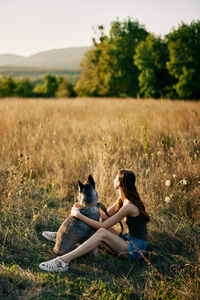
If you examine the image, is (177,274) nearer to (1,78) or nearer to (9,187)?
(9,187)

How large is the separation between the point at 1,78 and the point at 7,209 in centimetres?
4934

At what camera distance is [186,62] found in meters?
24.8

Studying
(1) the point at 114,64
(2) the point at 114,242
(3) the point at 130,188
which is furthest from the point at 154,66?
(2) the point at 114,242

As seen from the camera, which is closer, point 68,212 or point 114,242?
point 114,242

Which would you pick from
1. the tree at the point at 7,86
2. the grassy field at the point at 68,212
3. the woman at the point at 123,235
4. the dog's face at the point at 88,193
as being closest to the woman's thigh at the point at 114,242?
the woman at the point at 123,235

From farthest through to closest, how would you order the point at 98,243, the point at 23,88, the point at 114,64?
the point at 23,88 → the point at 114,64 → the point at 98,243

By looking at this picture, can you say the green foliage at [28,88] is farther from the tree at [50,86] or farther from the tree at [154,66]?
the tree at [154,66]

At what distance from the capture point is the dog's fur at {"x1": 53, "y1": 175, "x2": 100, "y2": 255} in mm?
2691

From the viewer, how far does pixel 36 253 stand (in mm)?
2834

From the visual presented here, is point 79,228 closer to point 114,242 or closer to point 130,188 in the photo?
point 114,242

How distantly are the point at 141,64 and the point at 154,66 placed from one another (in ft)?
5.06

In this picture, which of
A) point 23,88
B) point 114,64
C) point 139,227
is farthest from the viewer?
point 23,88

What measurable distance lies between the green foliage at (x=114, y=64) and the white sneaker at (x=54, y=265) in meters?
29.2

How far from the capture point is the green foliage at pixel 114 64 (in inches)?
1249
